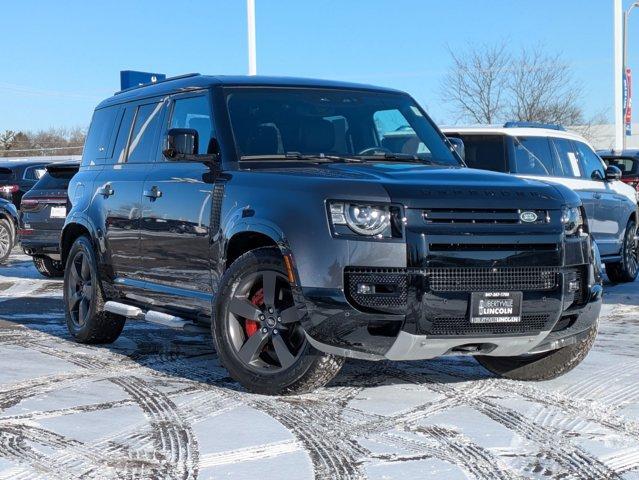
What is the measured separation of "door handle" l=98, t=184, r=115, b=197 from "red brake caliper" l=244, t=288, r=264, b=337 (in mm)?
2116

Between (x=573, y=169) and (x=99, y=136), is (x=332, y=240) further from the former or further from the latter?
(x=573, y=169)

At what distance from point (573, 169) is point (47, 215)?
681cm

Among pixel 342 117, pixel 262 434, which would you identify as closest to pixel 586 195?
pixel 342 117

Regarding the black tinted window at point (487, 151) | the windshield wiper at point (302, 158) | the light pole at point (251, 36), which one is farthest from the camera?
the light pole at point (251, 36)

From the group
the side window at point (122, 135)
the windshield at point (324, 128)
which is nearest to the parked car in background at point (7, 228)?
the side window at point (122, 135)

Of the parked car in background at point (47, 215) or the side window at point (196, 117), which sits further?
the parked car in background at point (47, 215)

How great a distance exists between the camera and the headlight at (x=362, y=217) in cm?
543

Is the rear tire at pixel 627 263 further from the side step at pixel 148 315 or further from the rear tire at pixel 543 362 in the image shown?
the side step at pixel 148 315

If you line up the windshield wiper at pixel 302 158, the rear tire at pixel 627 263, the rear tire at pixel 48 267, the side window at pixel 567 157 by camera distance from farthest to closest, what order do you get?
the rear tire at pixel 48 267 → the rear tire at pixel 627 263 → the side window at pixel 567 157 → the windshield wiper at pixel 302 158

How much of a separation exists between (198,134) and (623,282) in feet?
27.3

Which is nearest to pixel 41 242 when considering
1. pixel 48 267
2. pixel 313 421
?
pixel 48 267

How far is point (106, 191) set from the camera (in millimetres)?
7809

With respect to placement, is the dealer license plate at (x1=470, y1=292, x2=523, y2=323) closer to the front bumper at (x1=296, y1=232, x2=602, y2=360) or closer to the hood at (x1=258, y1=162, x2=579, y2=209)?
the front bumper at (x1=296, y1=232, x2=602, y2=360)

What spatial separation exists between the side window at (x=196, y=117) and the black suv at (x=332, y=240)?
2 cm
